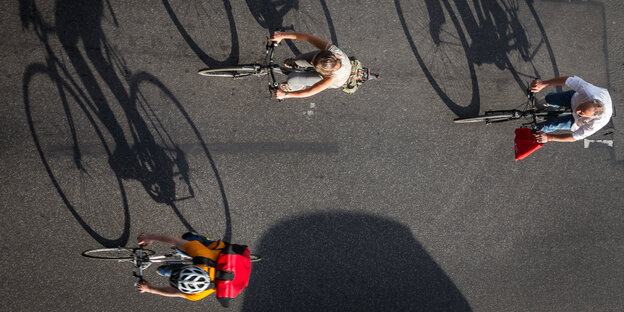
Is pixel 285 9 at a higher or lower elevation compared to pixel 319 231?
higher

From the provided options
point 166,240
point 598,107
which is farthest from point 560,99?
point 166,240

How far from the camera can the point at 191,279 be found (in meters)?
4.00

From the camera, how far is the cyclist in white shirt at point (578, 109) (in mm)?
4906

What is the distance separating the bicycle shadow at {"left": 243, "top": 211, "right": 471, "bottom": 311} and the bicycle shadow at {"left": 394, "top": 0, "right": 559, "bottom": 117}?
2.68 metres

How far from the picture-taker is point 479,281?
629 centimetres

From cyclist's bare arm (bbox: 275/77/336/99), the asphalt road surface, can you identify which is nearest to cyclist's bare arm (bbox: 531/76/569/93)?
the asphalt road surface

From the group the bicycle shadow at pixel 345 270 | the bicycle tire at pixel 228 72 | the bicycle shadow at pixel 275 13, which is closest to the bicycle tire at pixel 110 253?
the bicycle shadow at pixel 345 270

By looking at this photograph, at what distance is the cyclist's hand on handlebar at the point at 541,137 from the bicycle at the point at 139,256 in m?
4.70

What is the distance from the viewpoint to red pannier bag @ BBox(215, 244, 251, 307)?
13.4ft

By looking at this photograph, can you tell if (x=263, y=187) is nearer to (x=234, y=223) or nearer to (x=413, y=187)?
(x=234, y=223)

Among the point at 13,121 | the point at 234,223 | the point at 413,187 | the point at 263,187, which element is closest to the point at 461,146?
the point at 413,187

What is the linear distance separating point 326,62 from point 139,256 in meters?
3.48

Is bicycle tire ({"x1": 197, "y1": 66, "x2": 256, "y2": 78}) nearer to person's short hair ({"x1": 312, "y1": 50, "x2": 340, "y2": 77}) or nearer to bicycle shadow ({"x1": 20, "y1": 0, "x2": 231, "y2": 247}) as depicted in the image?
bicycle shadow ({"x1": 20, "y1": 0, "x2": 231, "y2": 247})

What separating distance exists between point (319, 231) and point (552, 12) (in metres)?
5.91
